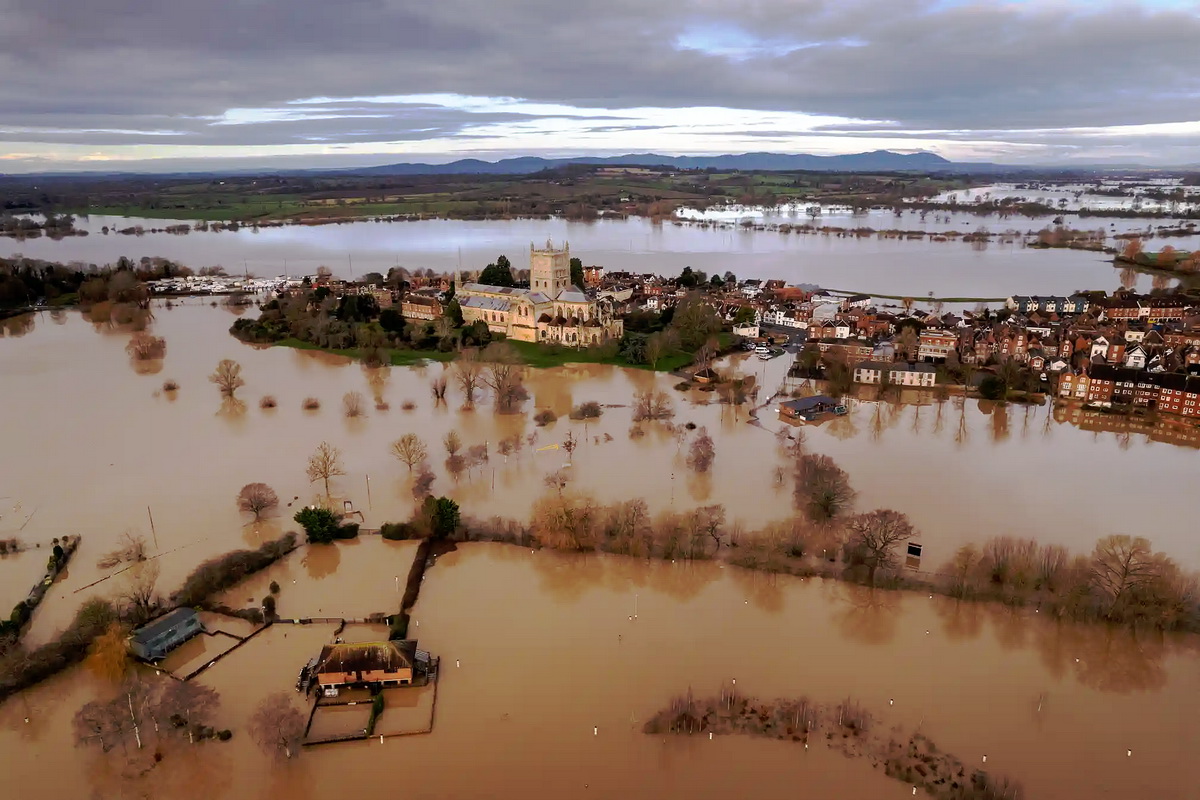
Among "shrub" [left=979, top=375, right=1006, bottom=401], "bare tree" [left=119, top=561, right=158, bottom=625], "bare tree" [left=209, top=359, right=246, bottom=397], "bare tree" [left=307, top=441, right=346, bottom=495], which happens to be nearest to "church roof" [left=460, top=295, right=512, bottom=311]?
"bare tree" [left=209, top=359, right=246, bottom=397]

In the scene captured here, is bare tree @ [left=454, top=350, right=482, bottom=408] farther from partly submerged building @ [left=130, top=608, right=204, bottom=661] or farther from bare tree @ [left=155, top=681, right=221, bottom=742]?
bare tree @ [left=155, top=681, right=221, bottom=742]

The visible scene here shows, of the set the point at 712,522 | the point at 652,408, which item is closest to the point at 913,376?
the point at 652,408

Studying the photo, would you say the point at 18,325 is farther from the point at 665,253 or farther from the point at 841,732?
the point at 665,253

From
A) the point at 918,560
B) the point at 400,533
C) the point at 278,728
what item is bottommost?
the point at 278,728

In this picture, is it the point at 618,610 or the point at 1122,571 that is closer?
the point at 1122,571

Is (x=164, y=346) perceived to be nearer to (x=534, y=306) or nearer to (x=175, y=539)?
(x=534, y=306)
